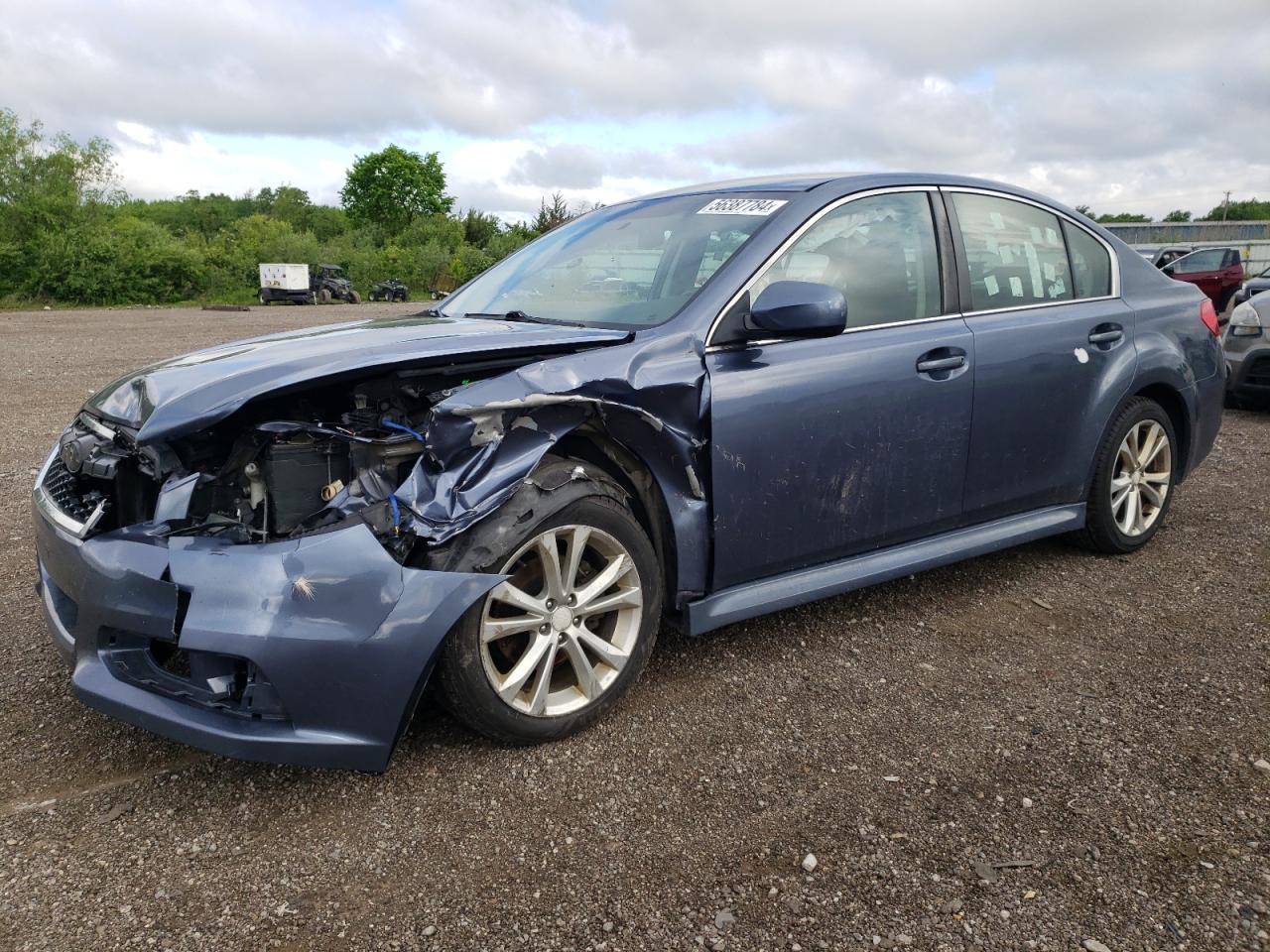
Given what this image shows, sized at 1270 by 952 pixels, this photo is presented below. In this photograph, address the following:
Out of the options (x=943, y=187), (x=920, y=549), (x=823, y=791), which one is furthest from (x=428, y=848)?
(x=943, y=187)

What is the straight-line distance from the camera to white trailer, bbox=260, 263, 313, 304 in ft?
126

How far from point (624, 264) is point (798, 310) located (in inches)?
35.5

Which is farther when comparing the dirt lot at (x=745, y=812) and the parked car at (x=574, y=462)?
the parked car at (x=574, y=462)

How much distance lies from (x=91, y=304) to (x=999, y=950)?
4514cm

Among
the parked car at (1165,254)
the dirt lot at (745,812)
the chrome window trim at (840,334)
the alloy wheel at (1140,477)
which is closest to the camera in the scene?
the dirt lot at (745,812)

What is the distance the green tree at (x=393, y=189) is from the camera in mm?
76000

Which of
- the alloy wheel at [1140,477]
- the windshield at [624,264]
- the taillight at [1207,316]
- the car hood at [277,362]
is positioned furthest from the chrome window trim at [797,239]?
the taillight at [1207,316]

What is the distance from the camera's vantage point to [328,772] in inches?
106

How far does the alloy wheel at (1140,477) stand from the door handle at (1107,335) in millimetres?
437

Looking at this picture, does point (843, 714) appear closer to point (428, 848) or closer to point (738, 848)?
point (738, 848)

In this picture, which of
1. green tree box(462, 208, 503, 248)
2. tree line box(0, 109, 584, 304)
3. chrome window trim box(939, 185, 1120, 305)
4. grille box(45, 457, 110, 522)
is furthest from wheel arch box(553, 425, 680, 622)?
green tree box(462, 208, 503, 248)

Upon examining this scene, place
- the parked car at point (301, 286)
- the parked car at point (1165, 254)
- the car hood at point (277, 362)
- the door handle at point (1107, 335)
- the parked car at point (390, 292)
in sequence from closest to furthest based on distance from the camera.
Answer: the car hood at point (277, 362), the door handle at point (1107, 335), the parked car at point (1165, 254), the parked car at point (301, 286), the parked car at point (390, 292)

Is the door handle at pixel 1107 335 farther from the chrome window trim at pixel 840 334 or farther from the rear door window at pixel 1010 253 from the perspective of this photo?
the chrome window trim at pixel 840 334

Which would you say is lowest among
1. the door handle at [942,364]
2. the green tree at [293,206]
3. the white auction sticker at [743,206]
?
the door handle at [942,364]
